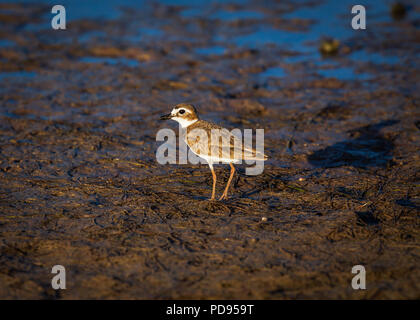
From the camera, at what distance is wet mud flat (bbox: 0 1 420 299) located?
17.3ft

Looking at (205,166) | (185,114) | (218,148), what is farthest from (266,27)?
(218,148)

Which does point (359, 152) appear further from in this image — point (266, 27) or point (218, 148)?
point (266, 27)

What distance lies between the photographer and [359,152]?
859cm

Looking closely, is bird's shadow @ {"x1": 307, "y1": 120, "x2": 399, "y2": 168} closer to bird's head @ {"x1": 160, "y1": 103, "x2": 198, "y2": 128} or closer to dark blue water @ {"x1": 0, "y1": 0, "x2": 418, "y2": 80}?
bird's head @ {"x1": 160, "y1": 103, "x2": 198, "y2": 128}

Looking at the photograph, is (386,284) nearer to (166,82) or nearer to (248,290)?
(248,290)

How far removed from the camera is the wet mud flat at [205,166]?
17.3 feet

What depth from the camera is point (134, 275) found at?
5234 millimetres

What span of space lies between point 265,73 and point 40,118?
572cm

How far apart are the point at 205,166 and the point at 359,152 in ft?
9.17

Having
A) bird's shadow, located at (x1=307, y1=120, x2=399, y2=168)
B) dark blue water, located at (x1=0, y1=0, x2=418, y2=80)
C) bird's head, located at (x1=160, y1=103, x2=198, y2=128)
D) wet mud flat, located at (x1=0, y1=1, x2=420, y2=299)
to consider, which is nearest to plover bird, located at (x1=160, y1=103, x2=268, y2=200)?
bird's head, located at (x1=160, y1=103, x2=198, y2=128)

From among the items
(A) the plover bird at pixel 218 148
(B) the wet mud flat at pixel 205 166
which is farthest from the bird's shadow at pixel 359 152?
(A) the plover bird at pixel 218 148

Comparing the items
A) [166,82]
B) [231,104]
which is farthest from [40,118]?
[231,104]

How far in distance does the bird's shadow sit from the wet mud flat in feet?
0.14

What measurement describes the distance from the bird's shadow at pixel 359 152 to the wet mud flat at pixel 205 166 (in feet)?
0.14
